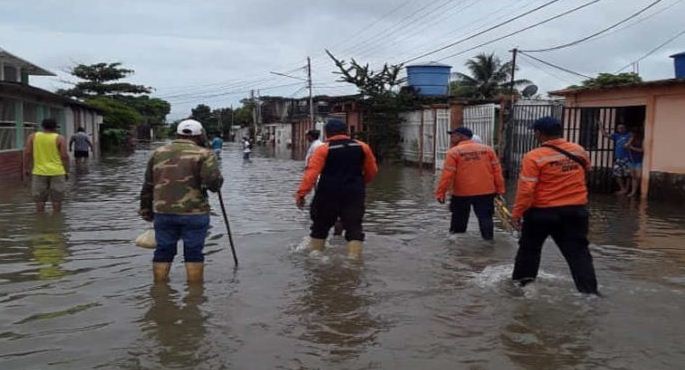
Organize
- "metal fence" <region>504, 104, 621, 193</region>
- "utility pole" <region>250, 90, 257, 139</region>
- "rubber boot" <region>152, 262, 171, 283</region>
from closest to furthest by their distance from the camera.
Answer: "rubber boot" <region>152, 262, 171, 283</region>, "metal fence" <region>504, 104, 621, 193</region>, "utility pole" <region>250, 90, 257, 139</region>

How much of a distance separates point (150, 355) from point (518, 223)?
3.31m

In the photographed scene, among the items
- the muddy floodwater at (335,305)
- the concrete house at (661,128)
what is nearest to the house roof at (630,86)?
the concrete house at (661,128)

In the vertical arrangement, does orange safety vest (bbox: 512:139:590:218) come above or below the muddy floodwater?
above

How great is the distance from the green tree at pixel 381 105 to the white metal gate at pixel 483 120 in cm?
723

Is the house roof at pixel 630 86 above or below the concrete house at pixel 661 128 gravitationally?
above

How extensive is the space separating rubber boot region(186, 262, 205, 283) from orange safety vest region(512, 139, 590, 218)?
285cm

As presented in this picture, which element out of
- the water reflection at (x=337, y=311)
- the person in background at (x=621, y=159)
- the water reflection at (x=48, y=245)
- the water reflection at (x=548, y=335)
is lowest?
the water reflection at (x=48, y=245)

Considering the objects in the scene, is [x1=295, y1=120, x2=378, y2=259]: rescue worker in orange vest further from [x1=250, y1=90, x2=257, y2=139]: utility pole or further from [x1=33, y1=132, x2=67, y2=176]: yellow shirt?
[x1=250, y1=90, x2=257, y2=139]: utility pole

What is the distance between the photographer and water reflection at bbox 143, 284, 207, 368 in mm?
4539

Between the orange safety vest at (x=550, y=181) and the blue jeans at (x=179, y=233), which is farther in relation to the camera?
the blue jeans at (x=179, y=233)

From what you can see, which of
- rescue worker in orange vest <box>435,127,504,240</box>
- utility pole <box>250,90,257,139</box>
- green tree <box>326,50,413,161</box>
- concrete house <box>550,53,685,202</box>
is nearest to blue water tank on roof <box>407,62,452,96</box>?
green tree <box>326,50,413,161</box>

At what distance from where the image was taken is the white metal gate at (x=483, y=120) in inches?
773

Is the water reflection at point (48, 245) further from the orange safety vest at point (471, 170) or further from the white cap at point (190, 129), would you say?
the orange safety vest at point (471, 170)

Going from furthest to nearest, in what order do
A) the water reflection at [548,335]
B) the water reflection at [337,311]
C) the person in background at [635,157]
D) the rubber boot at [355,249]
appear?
the person in background at [635,157] → the rubber boot at [355,249] → the water reflection at [337,311] → the water reflection at [548,335]
